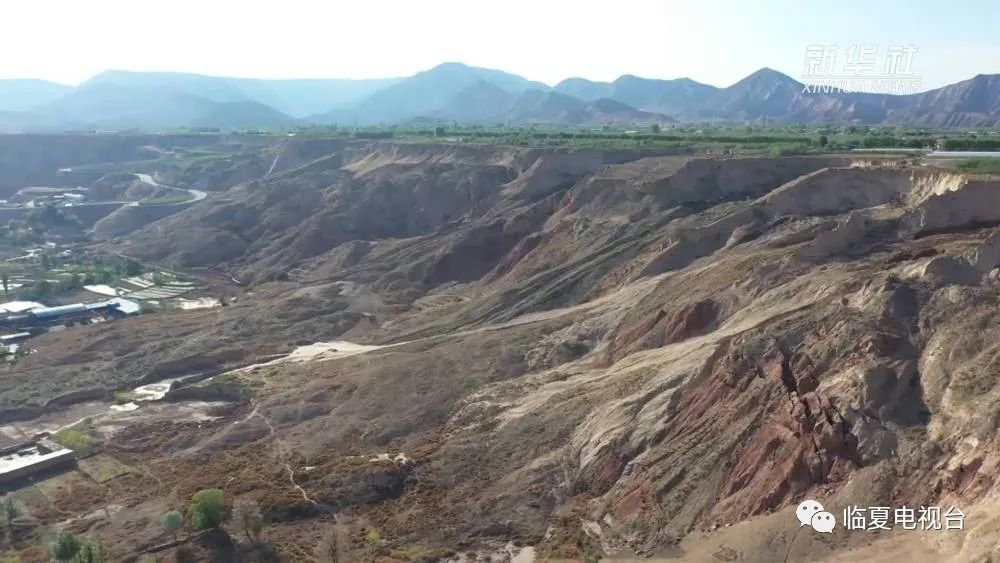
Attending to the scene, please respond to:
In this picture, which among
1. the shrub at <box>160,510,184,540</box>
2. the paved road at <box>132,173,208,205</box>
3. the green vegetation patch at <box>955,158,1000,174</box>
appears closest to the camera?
the shrub at <box>160,510,184,540</box>

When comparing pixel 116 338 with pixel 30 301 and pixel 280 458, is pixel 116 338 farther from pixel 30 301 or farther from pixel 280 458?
pixel 280 458

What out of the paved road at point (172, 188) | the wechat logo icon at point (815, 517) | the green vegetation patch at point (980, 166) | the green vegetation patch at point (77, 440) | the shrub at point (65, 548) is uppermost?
the green vegetation patch at point (980, 166)

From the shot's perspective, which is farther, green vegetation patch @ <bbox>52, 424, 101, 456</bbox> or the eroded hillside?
green vegetation patch @ <bbox>52, 424, 101, 456</bbox>

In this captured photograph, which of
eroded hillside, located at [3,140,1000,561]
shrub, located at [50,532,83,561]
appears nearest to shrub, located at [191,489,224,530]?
eroded hillside, located at [3,140,1000,561]

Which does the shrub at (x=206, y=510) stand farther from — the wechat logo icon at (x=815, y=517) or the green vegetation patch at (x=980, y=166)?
the green vegetation patch at (x=980, y=166)

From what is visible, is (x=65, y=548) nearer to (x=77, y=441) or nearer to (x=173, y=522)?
(x=173, y=522)

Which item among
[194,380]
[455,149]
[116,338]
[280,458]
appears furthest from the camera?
[455,149]

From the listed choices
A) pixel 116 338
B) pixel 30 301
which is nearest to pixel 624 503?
pixel 116 338

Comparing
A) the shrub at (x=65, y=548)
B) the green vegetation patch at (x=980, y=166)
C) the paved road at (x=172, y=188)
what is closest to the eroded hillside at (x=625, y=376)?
the shrub at (x=65, y=548)

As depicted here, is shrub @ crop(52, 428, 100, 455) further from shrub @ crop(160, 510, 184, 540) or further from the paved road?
the paved road
